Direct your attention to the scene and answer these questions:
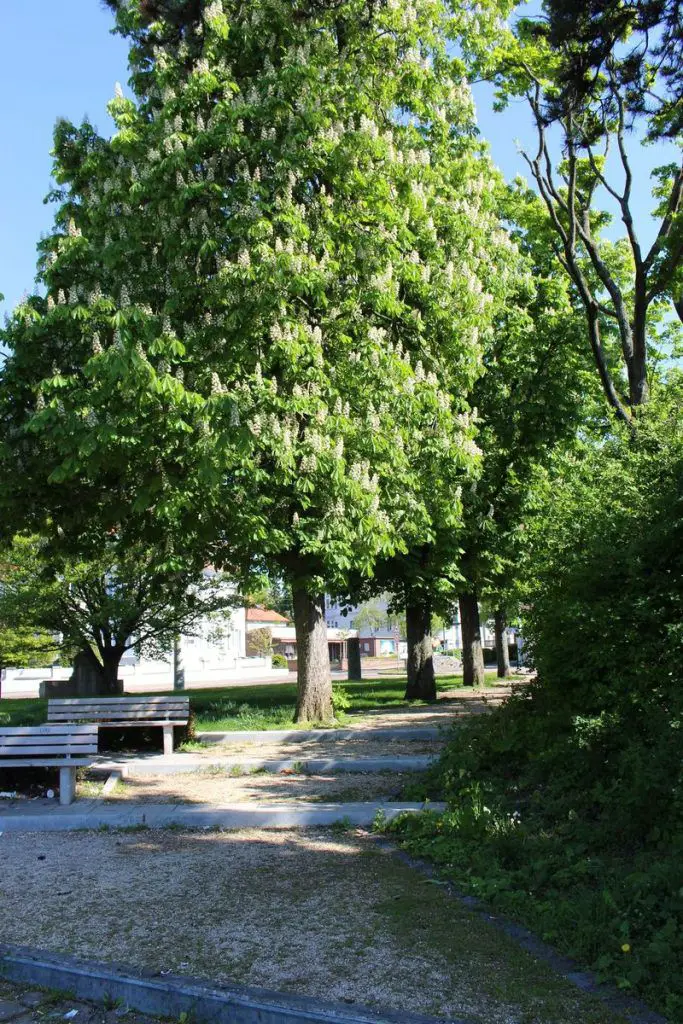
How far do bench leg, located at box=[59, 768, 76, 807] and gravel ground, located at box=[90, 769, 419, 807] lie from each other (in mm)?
374

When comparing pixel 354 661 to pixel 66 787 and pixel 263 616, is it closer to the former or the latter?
pixel 66 787

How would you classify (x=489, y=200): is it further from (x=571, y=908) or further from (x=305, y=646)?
(x=571, y=908)

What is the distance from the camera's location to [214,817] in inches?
312

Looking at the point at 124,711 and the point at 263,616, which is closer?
the point at 124,711

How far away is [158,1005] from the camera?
4148 mm

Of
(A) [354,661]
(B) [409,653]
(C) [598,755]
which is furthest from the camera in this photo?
(A) [354,661]

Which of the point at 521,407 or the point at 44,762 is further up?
the point at 521,407

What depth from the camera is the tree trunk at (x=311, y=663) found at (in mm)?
14266

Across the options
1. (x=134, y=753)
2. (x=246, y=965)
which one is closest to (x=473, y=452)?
(x=134, y=753)

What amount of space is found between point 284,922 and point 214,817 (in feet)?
9.30

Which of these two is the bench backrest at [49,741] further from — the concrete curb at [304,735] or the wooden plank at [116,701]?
the concrete curb at [304,735]

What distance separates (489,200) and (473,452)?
4662mm

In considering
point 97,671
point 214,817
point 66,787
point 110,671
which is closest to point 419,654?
point 110,671

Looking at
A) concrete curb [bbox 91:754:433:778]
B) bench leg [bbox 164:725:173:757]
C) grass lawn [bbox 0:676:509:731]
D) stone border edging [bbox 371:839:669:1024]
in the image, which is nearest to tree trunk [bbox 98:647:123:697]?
grass lawn [bbox 0:676:509:731]
